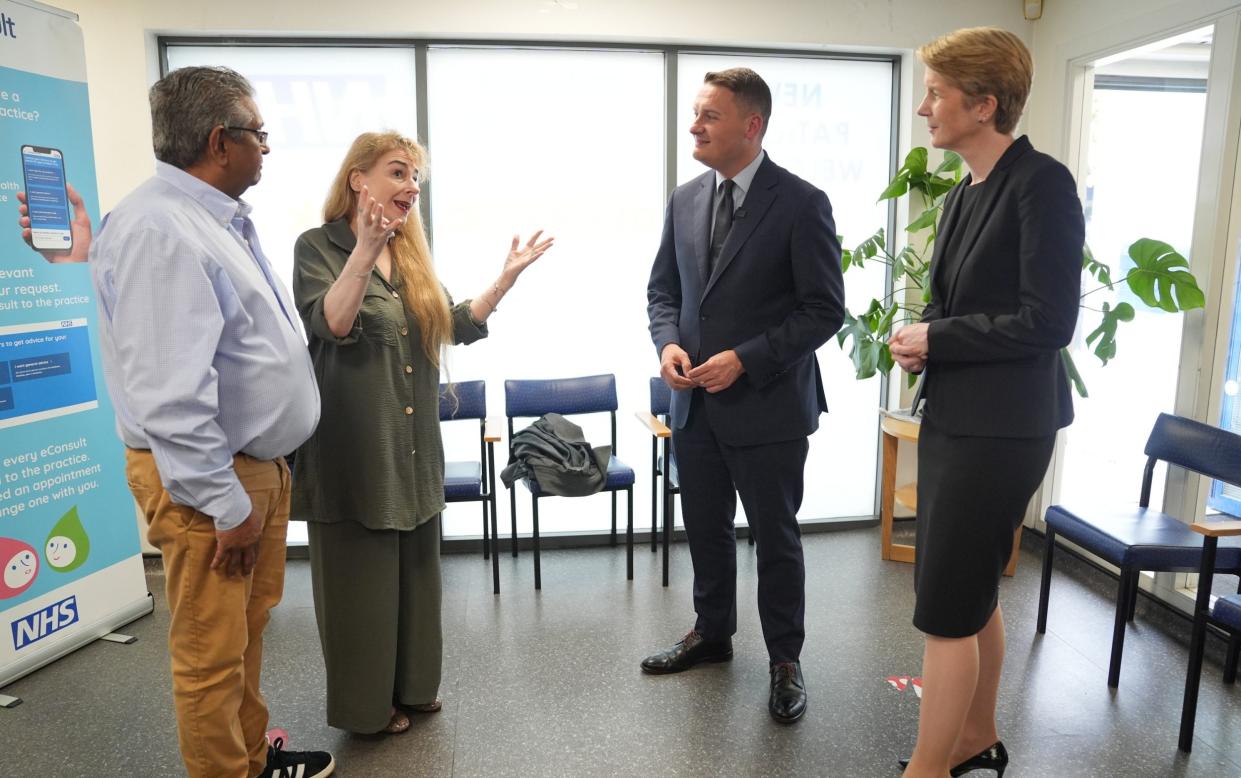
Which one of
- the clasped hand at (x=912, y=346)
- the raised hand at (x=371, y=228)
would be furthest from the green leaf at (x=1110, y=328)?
the raised hand at (x=371, y=228)

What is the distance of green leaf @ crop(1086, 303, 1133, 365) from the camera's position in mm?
2998

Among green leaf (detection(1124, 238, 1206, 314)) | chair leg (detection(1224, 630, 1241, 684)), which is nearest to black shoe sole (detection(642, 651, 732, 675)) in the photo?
chair leg (detection(1224, 630, 1241, 684))

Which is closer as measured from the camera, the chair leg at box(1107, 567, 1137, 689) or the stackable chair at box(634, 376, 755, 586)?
the chair leg at box(1107, 567, 1137, 689)

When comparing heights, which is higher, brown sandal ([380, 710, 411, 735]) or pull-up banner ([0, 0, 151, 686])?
pull-up banner ([0, 0, 151, 686])

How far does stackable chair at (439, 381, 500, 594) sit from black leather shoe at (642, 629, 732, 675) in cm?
91

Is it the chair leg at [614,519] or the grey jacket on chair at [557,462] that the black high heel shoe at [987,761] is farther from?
the chair leg at [614,519]

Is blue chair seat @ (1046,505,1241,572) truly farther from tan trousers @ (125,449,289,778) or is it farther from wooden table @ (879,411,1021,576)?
tan trousers @ (125,449,289,778)

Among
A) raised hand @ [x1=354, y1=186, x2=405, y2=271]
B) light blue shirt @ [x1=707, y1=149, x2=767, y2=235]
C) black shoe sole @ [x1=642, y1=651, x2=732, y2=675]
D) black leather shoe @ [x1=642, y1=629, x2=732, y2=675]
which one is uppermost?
light blue shirt @ [x1=707, y1=149, x2=767, y2=235]

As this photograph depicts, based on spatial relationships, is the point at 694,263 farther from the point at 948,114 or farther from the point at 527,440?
the point at 527,440

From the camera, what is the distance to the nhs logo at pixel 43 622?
2.67m

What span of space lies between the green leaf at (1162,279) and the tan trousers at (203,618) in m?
2.84

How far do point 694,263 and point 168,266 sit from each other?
141 centimetres

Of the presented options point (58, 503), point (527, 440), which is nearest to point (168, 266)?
point (58, 503)

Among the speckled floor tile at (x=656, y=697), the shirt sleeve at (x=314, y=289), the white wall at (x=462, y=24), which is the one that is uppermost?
the white wall at (x=462, y=24)
